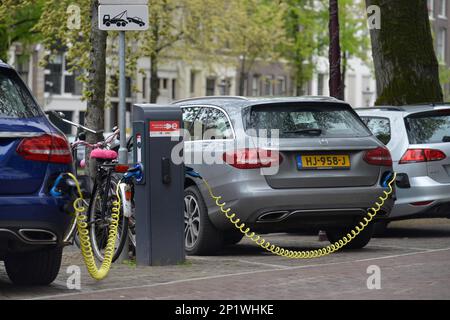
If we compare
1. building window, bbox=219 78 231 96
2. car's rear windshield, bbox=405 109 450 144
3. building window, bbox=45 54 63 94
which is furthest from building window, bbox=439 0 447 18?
car's rear windshield, bbox=405 109 450 144

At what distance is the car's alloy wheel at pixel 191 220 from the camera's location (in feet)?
37.3

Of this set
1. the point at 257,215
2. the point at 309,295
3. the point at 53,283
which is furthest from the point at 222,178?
the point at 309,295

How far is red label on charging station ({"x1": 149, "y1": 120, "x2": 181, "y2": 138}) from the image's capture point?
10.1m

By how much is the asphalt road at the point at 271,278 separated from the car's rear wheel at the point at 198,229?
15cm

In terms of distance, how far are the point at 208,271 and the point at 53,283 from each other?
4.55 feet

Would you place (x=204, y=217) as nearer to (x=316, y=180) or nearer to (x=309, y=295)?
(x=316, y=180)

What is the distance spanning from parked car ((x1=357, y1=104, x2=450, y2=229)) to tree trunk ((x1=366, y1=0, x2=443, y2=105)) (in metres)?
4.07

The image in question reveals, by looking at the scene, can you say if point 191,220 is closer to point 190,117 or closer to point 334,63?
point 190,117

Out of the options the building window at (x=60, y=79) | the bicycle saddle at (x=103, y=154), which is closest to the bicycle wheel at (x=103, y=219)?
the bicycle saddle at (x=103, y=154)

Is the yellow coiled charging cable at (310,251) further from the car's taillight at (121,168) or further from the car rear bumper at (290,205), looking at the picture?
Answer: the car's taillight at (121,168)

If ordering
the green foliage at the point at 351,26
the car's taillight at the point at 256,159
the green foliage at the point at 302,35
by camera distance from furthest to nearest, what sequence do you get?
the green foliage at the point at 351,26
the green foliage at the point at 302,35
the car's taillight at the point at 256,159

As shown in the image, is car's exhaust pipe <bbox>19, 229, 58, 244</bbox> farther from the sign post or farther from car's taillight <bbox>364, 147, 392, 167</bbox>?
car's taillight <bbox>364, 147, 392, 167</bbox>

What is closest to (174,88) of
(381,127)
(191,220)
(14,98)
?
(381,127)
